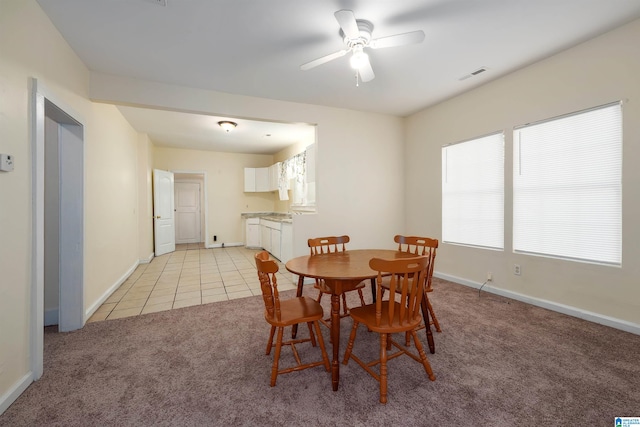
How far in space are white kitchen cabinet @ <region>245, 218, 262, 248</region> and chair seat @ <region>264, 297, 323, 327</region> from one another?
536 cm

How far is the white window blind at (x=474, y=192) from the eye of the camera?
3396 millimetres

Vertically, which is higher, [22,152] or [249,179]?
[249,179]

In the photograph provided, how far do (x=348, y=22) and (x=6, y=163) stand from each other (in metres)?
A: 2.28

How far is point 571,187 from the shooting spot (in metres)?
2.74

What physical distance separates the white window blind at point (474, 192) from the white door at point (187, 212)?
7258mm

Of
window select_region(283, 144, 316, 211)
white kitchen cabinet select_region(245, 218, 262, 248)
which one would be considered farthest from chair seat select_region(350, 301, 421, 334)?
white kitchen cabinet select_region(245, 218, 262, 248)

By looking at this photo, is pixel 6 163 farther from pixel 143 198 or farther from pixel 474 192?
pixel 474 192

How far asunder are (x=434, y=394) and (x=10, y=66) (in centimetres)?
322

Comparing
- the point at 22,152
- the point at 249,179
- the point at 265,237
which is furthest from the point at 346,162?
the point at 249,179

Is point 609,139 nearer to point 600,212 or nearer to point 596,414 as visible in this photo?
point 600,212

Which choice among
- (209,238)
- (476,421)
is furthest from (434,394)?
(209,238)

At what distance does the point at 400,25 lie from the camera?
2.28 metres

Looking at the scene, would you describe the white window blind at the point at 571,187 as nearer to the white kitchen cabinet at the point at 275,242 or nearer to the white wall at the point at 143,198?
the white kitchen cabinet at the point at 275,242

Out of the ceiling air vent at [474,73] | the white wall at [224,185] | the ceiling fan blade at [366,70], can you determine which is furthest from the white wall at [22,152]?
the white wall at [224,185]
